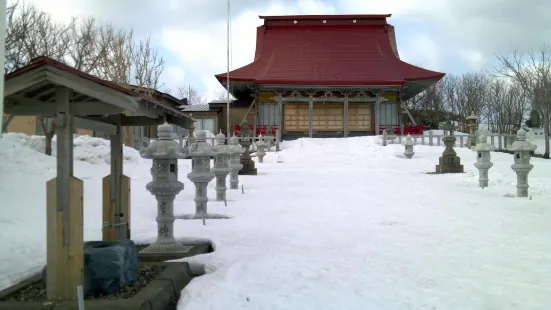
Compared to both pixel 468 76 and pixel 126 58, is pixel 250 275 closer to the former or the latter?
pixel 126 58

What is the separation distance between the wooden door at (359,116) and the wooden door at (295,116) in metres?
3.16

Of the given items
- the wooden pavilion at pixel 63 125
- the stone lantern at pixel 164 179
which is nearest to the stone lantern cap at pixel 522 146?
the stone lantern at pixel 164 179

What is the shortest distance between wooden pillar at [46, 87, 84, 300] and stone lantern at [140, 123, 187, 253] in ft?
5.57

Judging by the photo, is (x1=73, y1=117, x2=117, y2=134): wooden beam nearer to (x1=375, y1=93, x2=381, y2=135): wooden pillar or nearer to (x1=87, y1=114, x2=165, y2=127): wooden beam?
(x1=87, y1=114, x2=165, y2=127): wooden beam

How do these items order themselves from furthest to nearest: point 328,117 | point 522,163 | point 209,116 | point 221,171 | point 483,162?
point 209,116, point 328,117, point 483,162, point 522,163, point 221,171

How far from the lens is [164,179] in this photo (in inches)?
232

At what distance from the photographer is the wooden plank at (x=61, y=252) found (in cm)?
407

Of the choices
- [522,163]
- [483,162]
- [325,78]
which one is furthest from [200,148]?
[325,78]

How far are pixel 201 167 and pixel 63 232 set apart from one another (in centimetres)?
442

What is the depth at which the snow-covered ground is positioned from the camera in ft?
14.4

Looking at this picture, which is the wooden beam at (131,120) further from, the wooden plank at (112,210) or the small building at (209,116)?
the small building at (209,116)

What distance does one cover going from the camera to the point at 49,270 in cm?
410

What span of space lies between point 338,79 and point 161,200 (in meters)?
26.5

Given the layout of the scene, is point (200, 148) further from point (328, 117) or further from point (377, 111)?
point (328, 117)
